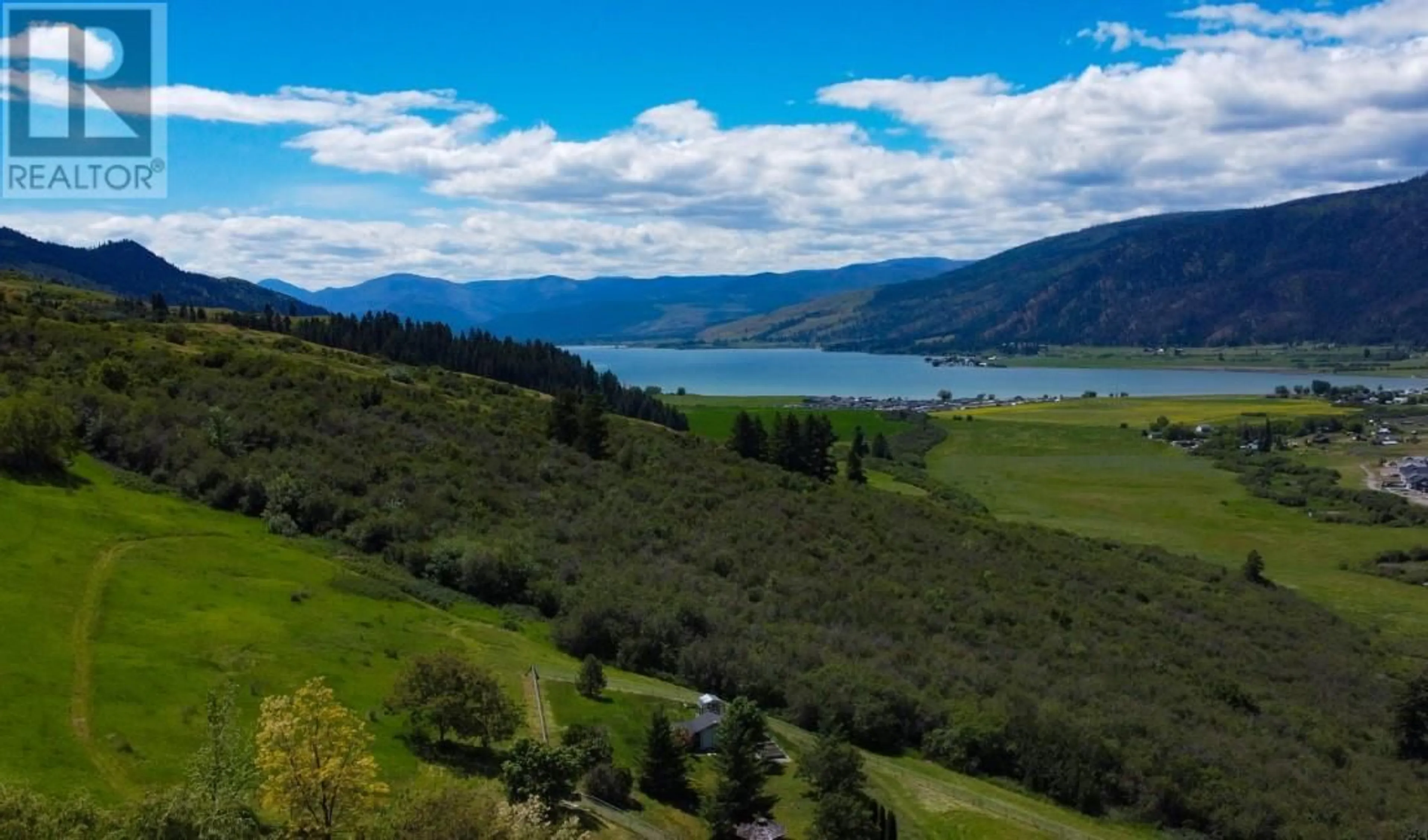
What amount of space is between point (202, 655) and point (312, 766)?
14242 mm

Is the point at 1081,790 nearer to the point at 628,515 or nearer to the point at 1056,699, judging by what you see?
the point at 1056,699

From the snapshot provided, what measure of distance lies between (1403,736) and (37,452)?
6674cm

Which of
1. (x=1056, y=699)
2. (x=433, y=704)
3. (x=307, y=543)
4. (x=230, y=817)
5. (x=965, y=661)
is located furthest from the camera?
(x=307, y=543)

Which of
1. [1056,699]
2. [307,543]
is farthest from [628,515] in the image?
[1056,699]

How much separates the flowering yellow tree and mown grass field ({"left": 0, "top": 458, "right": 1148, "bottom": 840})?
537 cm

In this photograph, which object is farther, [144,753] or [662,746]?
[662,746]

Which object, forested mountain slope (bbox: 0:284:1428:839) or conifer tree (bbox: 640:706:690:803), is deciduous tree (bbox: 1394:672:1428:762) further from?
conifer tree (bbox: 640:706:690:803)

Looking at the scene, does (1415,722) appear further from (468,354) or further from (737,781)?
(468,354)

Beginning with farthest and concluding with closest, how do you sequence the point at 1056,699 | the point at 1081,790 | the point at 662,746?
the point at 1056,699 < the point at 1081,790 < the point at 662,746

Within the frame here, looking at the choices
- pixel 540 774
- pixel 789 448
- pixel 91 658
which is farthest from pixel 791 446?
pixel 540 774

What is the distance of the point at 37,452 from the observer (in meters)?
49.8

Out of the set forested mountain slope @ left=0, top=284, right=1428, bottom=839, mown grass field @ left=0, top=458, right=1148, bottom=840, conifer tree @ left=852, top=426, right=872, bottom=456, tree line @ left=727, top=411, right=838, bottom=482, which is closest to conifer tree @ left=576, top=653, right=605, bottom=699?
mown grass field @ left=0, top=458, right=1148, bottom=840

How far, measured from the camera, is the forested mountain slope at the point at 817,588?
129 ft

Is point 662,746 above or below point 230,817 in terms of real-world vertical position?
below
